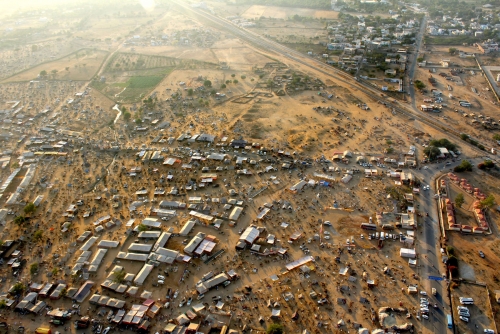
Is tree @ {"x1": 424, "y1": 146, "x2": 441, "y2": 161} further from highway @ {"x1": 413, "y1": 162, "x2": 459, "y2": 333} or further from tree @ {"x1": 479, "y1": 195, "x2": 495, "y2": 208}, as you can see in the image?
tree @ {"x1": 479, "y1": 195, "x2": 495, "y2": 208}

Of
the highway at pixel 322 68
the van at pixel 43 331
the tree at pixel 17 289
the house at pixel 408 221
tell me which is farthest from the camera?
the highway at pixel 322 68

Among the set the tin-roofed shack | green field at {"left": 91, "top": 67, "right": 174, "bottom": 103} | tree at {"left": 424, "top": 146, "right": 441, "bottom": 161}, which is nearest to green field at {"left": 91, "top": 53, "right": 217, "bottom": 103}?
green field at {"left": 91, "top": 67, "right": 174, "bottom": 103}

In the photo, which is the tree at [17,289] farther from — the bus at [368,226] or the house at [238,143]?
the bus at [368,226]

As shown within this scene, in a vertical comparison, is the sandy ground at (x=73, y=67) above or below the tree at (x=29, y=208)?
above

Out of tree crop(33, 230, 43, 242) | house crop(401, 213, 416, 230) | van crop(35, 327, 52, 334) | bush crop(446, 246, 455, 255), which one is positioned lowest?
bush crop(446, 246, 455, 255)

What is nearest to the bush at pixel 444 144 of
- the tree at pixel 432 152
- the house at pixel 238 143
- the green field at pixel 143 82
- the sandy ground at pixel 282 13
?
the tree at pixel 432 152

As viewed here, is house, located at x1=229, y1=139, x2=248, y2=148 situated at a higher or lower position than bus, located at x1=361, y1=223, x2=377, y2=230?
higher

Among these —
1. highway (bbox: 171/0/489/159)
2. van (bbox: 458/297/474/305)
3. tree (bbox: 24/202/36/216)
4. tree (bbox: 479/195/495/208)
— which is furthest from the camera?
highway (bbox: 171/0/489/159)

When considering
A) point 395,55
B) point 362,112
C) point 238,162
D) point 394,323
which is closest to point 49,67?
point 238,162
